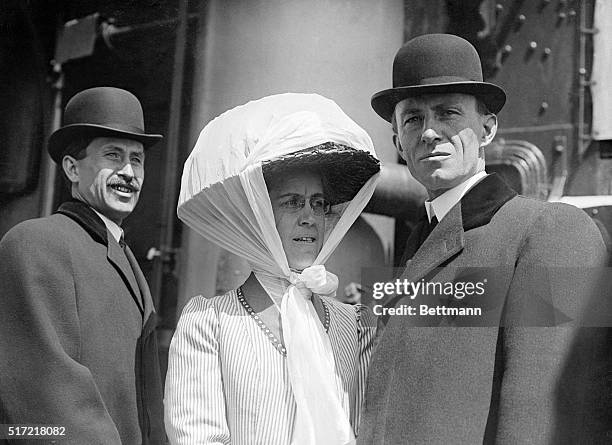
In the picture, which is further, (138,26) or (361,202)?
(138,26)

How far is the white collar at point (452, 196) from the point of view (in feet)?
5.34

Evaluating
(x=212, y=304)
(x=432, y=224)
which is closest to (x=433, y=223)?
(x=432, y=224)

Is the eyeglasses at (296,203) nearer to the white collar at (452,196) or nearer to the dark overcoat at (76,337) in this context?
the white collar at (452,196)

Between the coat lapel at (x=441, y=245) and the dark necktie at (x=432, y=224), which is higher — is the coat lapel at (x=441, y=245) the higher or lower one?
the lower one

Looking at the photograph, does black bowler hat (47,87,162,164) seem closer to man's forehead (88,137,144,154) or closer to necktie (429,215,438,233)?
man's forehead (88,137,144,154)

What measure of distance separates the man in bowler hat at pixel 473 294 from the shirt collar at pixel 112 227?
0.73 m

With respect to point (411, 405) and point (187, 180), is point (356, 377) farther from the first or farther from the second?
point (187, 180)

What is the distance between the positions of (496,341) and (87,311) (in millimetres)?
915

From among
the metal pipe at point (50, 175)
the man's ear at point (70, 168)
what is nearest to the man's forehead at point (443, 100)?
the man's ear at point (70, 168)

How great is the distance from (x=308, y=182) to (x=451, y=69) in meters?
0.36

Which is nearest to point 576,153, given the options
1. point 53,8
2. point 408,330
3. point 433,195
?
point 433,195

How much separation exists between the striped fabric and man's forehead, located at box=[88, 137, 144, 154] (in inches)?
23.6

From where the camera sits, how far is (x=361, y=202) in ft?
5.85

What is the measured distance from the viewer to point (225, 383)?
1.57 m
